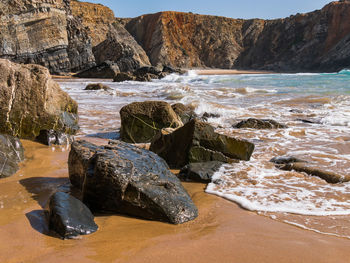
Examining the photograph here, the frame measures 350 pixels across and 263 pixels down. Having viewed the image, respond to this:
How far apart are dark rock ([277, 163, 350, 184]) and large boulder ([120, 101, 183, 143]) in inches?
87.6

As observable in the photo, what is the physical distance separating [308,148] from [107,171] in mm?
3476

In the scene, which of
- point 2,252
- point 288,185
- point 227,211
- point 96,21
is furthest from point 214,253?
point 96,21

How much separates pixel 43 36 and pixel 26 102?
26528mm

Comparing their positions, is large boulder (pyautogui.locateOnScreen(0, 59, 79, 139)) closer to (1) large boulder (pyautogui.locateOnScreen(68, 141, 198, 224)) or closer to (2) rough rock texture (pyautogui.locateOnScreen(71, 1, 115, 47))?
(1) large boulder (pyautogui.locateOnScreen(68, 141, 198, 224))

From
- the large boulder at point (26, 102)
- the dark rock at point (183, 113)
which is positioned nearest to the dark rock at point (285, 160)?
the dark rock at point (183, 113)

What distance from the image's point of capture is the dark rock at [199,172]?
3.44 meters

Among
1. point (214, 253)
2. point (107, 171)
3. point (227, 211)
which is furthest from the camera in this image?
point (227, 211)

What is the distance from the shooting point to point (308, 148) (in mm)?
4801

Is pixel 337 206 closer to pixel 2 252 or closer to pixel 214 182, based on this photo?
pixel 214 182

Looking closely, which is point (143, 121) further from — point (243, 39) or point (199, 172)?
point (243, 39)

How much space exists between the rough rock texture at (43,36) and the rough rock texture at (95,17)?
813cm

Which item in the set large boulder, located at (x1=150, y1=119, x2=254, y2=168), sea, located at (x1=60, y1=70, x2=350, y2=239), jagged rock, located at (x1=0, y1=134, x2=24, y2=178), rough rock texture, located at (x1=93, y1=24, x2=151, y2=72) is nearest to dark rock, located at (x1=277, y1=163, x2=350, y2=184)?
sea, located at (x1=60, y1=70, x2=350, y2=239)

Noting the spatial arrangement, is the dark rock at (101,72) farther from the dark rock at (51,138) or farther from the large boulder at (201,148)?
the large boulder at (201,148)

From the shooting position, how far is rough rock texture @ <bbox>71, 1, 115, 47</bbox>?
137 feet
